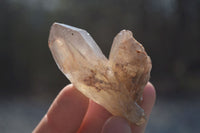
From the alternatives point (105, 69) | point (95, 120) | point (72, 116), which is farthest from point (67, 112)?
point (105, 69)

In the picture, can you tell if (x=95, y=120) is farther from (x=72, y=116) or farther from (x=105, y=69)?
(x=105, y=69)

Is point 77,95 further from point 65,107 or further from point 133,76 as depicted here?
point 133,76

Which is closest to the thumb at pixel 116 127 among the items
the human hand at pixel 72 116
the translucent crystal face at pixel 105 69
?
the translucent crystal face at pixel 105 69

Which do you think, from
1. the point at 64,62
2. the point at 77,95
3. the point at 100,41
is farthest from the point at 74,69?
the point at 100,41

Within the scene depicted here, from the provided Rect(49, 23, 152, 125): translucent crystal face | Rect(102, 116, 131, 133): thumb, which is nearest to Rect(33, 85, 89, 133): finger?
A: Rect(49, 23, 152, 125): translucent crystal face

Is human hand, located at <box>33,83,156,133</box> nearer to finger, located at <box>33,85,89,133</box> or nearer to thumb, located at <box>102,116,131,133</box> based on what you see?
finger, located at <box>33,85,89,133</box>
